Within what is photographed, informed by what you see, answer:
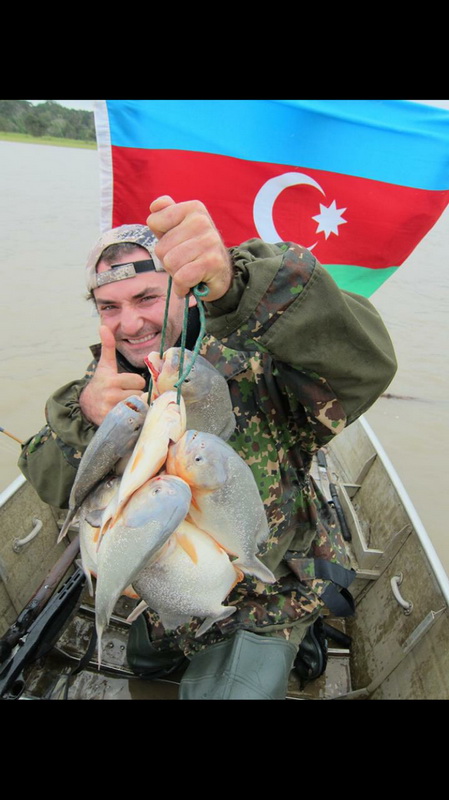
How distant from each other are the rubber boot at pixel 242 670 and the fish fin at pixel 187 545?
995mm

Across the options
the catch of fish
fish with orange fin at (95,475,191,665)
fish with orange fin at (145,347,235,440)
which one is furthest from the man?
fish with orange fin at (95,475,191,665)

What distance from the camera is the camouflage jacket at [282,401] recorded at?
5.44ft

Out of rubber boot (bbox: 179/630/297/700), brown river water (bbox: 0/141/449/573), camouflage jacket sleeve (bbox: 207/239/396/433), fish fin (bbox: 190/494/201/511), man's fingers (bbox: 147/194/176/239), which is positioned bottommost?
brown river water (bbox: 0/141/449/573)

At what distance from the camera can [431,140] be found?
4324mm

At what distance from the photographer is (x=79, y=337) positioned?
9.03m

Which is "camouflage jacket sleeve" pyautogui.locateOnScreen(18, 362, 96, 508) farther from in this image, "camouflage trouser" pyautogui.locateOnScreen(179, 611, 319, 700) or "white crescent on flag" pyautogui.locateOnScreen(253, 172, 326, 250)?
"white crescent on flag" pyautogui.locateOnScreen(253, 172, 326, 250)

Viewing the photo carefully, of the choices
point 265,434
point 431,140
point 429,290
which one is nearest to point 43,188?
point 429,290

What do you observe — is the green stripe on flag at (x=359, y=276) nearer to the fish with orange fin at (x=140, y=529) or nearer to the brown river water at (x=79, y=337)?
the brown river water at (x=79, y=337)

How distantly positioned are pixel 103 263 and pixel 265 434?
4.03 feet

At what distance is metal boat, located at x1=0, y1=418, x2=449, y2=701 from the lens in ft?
9.07

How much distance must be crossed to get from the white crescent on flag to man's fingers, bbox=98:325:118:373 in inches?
123

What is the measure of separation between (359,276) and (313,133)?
146 centimetres

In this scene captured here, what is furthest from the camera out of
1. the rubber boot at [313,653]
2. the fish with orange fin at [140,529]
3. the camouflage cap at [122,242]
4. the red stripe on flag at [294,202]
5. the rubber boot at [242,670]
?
the red stripe on flag at [294,202]

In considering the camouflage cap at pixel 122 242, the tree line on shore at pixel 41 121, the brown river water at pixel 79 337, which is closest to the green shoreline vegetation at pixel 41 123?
the tree line on shore at pixel 41 121
